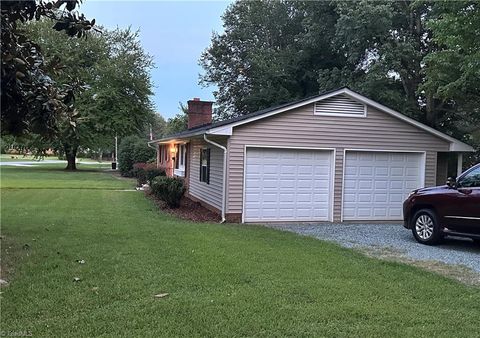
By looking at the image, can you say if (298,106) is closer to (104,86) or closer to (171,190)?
(171,190)

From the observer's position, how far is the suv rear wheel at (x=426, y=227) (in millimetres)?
9406

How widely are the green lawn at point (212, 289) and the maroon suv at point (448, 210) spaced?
2228mm

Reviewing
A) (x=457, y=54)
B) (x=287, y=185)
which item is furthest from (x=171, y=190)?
(x=457, y=54)

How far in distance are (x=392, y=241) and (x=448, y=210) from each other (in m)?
1.39

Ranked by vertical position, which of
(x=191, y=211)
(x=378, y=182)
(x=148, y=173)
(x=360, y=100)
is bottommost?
(x=191, y=211)

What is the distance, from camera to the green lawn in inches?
Answer: 173

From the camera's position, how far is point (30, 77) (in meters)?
6.25

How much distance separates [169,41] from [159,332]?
14630 millimetres

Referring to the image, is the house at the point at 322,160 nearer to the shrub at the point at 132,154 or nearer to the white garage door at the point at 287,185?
the white garage door at the point at 287,185

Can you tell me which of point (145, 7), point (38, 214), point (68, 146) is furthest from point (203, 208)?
point (68, 146)

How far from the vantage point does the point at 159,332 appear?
4.15m

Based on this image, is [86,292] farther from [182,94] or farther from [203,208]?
[182,94]

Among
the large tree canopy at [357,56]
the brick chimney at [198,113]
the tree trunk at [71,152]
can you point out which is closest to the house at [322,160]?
the large tree canopy at [357,56]

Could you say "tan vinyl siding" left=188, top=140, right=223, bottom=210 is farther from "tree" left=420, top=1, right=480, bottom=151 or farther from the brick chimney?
"tree" left=420, top=1, right=480, bottom=151
